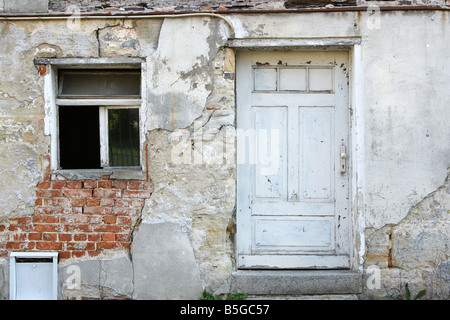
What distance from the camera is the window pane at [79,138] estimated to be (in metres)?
4.28

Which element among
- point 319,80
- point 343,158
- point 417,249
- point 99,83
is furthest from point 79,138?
point 417,249

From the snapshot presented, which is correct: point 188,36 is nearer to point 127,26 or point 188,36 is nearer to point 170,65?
point 170,65

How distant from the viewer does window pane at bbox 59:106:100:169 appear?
4.28 metres

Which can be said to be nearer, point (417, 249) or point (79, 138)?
point (417, 249)

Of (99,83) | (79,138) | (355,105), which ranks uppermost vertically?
(99,83)

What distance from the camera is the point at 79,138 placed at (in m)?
4.29

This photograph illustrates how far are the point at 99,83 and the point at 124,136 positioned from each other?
1.85ft

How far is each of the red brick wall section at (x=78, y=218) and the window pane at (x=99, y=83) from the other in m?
0.83

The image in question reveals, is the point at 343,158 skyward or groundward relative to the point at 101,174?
skyward

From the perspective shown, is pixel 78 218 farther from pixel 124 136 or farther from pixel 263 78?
pixel 263 78

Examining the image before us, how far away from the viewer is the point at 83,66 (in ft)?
13.8

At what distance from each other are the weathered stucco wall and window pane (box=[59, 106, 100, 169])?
208mm

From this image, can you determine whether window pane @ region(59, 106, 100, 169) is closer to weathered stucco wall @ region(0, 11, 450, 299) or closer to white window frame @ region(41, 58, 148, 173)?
white window frame @ region(41, 58, 148, 173)

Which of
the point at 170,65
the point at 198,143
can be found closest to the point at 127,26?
the point at 170,65
